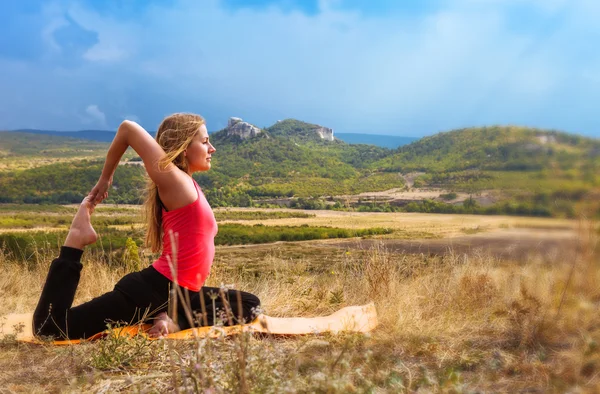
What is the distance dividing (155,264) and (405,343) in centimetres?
168

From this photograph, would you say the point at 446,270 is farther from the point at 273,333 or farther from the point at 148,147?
the point at 148,147

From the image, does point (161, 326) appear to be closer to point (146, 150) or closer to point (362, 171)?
point (146, 150)

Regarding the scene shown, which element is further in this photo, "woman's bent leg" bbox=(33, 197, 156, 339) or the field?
"woman's bent leg" bbox=(33, 197, 156, 339)

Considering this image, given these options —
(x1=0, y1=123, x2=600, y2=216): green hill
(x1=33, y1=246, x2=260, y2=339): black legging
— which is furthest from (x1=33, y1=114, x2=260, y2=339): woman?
(x1=0, y1=123, x2=600, y2=216): green hill

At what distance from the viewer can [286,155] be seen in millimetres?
73125

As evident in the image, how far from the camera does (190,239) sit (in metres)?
3.31

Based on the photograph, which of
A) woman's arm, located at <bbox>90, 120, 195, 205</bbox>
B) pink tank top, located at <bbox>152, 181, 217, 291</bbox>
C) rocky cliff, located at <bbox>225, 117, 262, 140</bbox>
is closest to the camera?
woman's arm, located at <bbox>90, 120, 195, 205</bbox>

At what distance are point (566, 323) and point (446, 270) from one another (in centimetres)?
280

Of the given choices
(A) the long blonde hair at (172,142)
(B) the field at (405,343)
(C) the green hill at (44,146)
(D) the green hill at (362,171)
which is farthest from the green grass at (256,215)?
(C) the green hill at (44,146)

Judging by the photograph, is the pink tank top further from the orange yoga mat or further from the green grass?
the green grass

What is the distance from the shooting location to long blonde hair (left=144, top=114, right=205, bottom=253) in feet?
11.0

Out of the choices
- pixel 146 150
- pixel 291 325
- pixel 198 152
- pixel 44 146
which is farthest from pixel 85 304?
pixel 44 146

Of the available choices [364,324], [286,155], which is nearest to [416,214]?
[364,324]

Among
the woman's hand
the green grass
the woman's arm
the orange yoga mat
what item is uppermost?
the woman's arm
